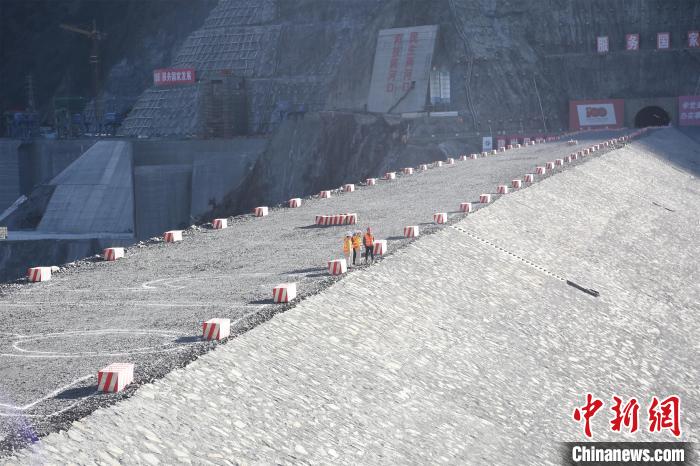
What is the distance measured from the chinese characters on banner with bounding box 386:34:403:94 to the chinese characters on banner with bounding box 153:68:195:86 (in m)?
29.1

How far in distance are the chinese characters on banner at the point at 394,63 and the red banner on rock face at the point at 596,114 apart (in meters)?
18.7

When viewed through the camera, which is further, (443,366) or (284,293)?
(284,293)

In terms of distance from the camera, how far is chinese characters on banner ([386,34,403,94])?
9406 cm

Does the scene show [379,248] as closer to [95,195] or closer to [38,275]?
[38,275]

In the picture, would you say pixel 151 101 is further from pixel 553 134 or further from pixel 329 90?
pixel 553 134

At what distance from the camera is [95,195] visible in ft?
316

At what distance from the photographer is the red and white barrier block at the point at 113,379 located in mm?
16703

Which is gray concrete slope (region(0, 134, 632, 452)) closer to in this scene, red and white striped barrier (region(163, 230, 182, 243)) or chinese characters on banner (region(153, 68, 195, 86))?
red and white striped barrier (region(163, 230, 182, 243))

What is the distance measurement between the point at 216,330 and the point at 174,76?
98060mm

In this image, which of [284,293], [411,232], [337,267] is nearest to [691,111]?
[411,232]

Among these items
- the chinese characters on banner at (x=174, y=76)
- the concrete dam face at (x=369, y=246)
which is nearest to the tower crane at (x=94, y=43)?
the chinese characters on banner at (x=174, y=76)

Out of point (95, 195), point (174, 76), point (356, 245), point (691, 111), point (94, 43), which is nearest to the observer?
point (356, 245)

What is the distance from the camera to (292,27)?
11219cm

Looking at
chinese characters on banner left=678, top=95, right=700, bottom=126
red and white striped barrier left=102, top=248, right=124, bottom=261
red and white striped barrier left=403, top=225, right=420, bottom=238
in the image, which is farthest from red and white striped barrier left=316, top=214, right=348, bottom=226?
chinese characters on banner left=678, top=95, right=700, bottom=126
